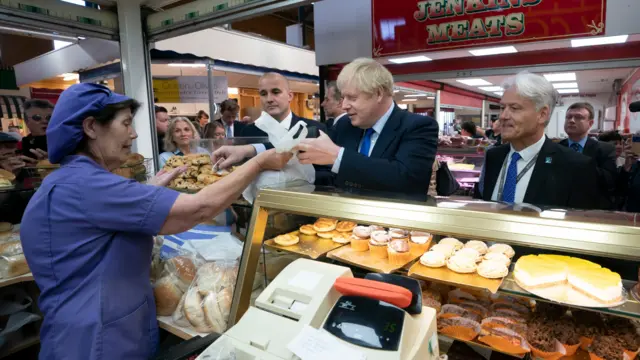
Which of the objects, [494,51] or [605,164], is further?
[494,51]

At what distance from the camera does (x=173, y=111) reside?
11352 mm

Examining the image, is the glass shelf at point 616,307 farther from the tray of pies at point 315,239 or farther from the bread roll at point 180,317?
the bread roll at point 180,317

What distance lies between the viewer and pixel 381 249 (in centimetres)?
157

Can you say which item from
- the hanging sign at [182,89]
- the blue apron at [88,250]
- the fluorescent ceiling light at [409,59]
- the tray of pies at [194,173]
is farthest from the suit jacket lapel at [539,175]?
the hanging sign at [182,89]

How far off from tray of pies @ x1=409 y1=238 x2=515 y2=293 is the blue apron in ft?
3.21

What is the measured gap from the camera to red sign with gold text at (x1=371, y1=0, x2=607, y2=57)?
4629mm

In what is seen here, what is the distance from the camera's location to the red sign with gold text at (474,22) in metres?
4.63

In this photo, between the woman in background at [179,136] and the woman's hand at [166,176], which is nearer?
the woman's hand at [166,176]

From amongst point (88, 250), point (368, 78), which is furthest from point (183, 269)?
point (368, 78)

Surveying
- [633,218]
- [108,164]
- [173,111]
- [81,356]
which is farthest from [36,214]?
[173,111]

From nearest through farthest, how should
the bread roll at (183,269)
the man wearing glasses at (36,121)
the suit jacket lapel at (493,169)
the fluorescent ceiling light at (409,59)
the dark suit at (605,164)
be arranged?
the bread roll at (183,269), the suit jacket lapel at (493,169), the dark suit at (605,164), the man wearing glasses at (36,121), the fluorescent ceiling light at (409,59)

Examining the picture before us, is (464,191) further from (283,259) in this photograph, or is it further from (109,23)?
(109,23)

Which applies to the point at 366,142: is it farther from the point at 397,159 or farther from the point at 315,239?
the point at 315,239

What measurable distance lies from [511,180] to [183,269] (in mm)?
1886
